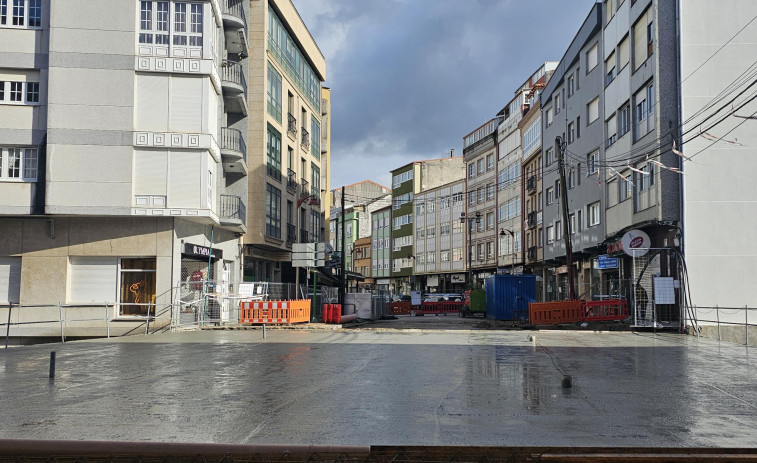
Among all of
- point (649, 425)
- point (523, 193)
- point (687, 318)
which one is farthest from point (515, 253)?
point (649, 425)

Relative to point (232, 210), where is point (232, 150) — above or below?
above

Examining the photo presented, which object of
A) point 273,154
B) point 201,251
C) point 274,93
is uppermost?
point 274,93

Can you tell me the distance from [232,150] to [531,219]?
33025mm

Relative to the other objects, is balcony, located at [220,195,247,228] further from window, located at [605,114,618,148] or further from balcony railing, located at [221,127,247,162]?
window, located at [605,114,618,148]

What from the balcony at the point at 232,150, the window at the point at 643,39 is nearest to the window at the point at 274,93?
the balcony at the point at 232,150

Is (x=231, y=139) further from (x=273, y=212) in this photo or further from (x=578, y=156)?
(x=578, y=156)

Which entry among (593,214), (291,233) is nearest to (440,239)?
(291,233)

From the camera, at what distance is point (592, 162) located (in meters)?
40.0

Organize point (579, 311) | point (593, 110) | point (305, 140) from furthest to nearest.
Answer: point (305, 140)
point (593, 110)
point (579, 311)

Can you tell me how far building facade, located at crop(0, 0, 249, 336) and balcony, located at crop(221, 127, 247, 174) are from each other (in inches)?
135

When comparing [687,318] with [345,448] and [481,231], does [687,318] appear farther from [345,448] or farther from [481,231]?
[481,231]

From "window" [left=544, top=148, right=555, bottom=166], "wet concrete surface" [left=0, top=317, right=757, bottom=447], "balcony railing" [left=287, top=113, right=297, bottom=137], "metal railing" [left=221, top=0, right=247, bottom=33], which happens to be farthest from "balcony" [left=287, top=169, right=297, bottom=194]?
"wet concrete surface" [left=0, top=317, right=757, bottom=447]

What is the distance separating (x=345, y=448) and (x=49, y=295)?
947 inches

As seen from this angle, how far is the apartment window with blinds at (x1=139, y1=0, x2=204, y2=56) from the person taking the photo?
27062 millimetres
